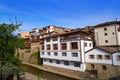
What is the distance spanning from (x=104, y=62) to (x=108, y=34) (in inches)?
570

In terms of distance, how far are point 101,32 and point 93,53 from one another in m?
13.3

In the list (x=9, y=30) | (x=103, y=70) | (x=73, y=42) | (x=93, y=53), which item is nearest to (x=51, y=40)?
(x=73, y=42)

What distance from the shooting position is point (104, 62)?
104ft

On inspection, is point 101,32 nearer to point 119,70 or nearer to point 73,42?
point 73,42

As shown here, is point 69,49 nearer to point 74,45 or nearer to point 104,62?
point 74,45

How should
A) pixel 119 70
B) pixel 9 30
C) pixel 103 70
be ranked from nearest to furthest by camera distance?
pixel 9 30, pixel 119 70, pixel 103 70

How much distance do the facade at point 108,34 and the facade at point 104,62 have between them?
34.6 feet

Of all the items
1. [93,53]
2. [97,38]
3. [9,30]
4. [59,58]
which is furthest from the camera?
[97,38]

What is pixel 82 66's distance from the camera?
36.3 meters

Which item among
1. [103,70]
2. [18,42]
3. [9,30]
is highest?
[9,30]

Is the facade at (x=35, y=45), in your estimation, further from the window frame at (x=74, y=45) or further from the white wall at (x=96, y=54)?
the white wall at (x=96, y=54)

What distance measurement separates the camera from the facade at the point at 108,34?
4217 centimetres

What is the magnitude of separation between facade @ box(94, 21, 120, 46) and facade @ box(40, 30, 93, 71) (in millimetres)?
7276

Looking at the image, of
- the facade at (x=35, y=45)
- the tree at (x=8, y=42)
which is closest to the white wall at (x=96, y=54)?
the tree at (x=8, y=42)
